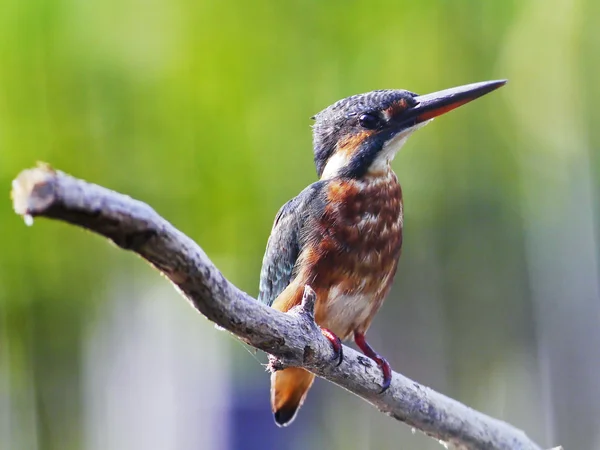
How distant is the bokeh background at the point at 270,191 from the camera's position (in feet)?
12.8

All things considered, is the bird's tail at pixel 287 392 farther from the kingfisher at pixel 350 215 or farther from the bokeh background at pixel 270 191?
the bokeh background at pixel 270 191

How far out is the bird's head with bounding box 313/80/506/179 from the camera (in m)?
1.26

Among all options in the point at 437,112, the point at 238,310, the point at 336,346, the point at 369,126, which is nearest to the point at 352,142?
the point at 369,126

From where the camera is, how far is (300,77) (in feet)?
13.0

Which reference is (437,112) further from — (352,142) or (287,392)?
(287,392)

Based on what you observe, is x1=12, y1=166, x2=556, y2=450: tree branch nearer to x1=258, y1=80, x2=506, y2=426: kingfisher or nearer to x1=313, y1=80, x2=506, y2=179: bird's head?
x1=258, y1=80, x2=506, y2=426: kingfisher

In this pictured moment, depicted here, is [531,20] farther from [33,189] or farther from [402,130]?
[33,189]

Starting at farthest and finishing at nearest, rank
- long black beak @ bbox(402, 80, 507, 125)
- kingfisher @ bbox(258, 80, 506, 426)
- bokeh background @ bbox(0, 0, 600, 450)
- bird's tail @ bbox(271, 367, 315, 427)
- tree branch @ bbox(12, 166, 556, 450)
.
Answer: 1. bokeh background @ bbox(0, 0, 600, 450)
2. bird's tail @ bbox(271, 367, 315, 427)
3. kingfisher @ bbox(258, 80, 506, 426)
4. long black beak @ bbox(402, 80, 507, 125)
5. tree branch @ bbox(12, 166, 556, 450)

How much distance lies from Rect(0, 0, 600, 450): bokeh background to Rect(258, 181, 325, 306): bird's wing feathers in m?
2.28

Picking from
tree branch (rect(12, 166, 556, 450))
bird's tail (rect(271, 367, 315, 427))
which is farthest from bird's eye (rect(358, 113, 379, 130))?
bird's tail (rect(271, 367, 315, 427))

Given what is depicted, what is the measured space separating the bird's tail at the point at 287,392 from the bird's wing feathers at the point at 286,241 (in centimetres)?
19

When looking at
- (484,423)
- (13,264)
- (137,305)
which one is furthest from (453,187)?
(484,423)

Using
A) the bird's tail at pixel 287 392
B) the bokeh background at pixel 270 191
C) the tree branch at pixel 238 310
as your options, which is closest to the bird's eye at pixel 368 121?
the tree branch at pixel 238 310

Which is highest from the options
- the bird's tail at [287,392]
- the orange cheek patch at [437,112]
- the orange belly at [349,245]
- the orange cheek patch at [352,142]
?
the orange cheek patch at [352,142]
